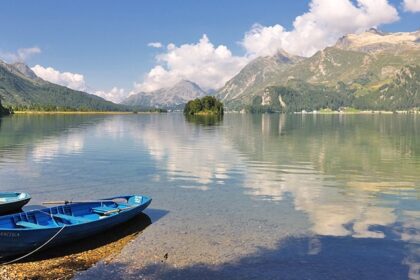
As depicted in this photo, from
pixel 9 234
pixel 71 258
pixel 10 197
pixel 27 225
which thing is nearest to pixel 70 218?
pixel 27 225

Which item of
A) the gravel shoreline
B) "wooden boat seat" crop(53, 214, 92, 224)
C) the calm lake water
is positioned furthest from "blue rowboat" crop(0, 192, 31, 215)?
the gravel shoreline

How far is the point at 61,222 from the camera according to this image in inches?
1228

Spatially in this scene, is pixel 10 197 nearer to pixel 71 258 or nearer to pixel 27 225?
pixel 27 225

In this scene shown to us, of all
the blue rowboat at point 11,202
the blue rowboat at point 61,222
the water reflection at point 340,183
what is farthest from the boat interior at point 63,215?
the water reflection at point 340,183

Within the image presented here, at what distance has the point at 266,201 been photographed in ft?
143

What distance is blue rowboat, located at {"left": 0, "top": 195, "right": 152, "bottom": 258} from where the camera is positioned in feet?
86.7

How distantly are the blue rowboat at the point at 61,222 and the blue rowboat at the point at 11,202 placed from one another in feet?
23.7

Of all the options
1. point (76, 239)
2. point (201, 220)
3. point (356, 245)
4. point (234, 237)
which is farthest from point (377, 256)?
point (76, 239)

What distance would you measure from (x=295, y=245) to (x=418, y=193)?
977 inches

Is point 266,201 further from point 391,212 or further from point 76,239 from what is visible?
point 76,239

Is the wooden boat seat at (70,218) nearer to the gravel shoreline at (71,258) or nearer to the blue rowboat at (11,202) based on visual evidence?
the gravel shoreline at (71,258)

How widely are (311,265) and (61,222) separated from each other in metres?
18.5

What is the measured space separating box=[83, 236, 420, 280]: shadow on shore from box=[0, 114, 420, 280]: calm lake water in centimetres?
7

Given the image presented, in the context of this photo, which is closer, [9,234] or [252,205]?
[9,234]
